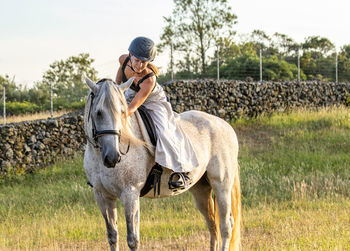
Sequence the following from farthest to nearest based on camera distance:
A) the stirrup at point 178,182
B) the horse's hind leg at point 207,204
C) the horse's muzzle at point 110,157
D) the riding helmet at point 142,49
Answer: the horse's hind leg at point 207,204 → the stirrup at point 178,182 → the riding helmet at point 142,49 → the horse's muzzle at point 110,157

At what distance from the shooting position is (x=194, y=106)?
16.0 metres

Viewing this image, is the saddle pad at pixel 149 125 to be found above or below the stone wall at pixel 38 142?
above

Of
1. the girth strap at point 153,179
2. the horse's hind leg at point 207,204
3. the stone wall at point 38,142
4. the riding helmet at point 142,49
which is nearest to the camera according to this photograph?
the riding helmet at point 142,49

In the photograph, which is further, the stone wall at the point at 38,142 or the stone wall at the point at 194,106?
the stone wall at the point at 194,106

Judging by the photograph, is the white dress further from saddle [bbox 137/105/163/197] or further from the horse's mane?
the horse's mane

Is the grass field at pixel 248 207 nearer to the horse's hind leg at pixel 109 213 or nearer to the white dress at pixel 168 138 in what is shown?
the white dress at pixel 168 138

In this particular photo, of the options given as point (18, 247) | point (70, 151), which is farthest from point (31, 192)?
point (18, 247)

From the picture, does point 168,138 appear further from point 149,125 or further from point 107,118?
point 107,118

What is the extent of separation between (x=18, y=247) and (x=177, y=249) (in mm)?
2159

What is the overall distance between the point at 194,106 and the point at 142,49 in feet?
39.0

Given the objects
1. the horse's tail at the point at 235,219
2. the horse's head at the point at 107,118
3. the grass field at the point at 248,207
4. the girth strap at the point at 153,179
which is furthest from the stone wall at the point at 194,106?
the horse's head at the point at 107,118

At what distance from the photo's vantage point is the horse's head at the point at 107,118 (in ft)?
11.7

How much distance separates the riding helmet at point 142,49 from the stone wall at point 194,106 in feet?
28.9

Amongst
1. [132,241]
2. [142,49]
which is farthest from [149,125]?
[132,241]
